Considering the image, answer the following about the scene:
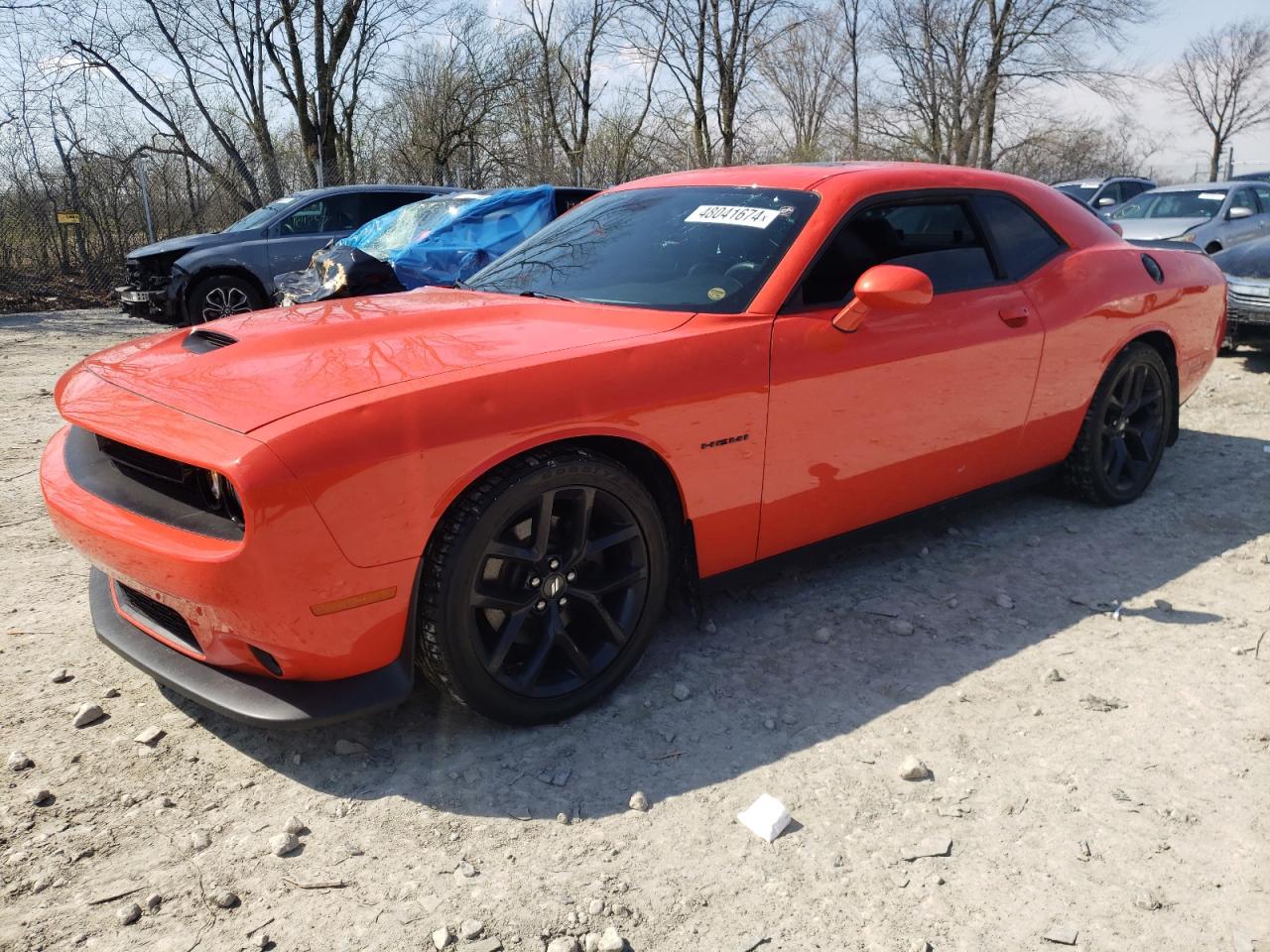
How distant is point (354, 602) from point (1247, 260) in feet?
25.8

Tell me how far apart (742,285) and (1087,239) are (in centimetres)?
197

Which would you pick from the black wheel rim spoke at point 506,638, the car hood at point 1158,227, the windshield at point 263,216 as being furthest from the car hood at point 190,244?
the car hood at point 1158,227

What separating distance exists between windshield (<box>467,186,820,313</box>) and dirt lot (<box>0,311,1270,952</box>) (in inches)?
37.9

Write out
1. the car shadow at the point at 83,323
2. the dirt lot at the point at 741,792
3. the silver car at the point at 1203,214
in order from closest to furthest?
the dirt lot at the point at 741,792 → the car shadow at the point at 83,323 → the silver car at the point at 1203,214

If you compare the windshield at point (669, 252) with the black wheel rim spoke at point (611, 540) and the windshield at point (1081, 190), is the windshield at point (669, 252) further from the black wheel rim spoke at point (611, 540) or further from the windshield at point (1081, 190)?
the windshield at point (1081, 190)

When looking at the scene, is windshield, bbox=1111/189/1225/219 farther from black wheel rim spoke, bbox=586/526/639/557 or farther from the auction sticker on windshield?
black wheel rim spoke, bbox=586/526/639/557

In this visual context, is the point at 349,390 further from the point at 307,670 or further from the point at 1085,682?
the point at 1085,682

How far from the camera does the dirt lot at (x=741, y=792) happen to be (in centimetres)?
193

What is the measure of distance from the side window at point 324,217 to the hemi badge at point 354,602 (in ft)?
28.9

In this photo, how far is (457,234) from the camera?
7.25 metres

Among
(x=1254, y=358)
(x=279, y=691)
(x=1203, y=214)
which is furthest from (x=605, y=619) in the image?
(x=1203, y=214)

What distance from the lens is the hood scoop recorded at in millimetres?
2717

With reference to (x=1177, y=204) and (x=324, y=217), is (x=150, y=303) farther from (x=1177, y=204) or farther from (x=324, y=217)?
(x=1177, y=204)

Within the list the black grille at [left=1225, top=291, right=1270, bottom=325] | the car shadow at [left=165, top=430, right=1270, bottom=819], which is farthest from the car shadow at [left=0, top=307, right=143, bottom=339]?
the black grille at [left=1225, top=291, right=1270, bottom=325]
